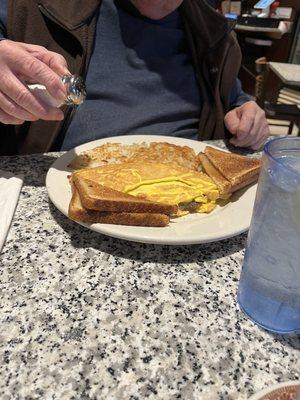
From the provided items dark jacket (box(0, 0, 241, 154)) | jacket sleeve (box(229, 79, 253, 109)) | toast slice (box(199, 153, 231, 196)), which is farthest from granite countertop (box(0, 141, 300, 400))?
jacket sleeve (box(229, 79, 253, 109))

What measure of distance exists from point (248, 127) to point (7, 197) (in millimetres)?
757

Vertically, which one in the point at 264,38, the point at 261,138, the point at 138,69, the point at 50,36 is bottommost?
the point at 264,38

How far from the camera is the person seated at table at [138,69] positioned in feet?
3.68

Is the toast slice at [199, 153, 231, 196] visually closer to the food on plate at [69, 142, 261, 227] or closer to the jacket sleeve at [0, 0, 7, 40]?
the food on plate at [69, 142, 261, 227]

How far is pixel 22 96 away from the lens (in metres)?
0.75

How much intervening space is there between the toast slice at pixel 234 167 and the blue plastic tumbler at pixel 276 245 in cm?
33

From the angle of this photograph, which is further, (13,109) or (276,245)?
(13,109)

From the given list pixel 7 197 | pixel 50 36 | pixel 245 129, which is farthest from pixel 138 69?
pixel 7 197

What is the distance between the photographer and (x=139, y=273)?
626 mm

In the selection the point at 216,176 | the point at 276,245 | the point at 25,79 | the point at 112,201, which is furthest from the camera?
the point at 216,176

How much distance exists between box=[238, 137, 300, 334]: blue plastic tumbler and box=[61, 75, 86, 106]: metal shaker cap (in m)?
0.44

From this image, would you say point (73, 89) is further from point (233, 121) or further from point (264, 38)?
point (264, 38)

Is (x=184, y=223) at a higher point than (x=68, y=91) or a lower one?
lower

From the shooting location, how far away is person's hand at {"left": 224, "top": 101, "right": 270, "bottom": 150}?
3.82 ft
